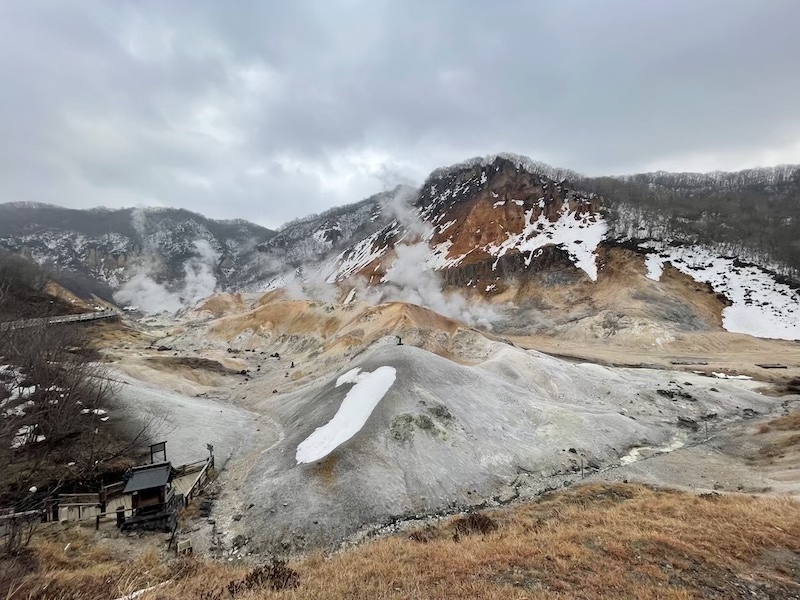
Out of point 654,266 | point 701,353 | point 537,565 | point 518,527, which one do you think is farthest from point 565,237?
point 537,565

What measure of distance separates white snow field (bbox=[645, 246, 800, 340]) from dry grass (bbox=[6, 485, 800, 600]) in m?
84.4

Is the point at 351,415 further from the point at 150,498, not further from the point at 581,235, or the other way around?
the point at 581,235

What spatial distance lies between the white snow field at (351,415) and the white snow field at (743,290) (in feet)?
276

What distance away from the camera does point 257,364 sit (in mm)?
73062

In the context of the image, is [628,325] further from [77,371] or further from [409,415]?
[77,371]

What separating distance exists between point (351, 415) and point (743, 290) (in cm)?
10121

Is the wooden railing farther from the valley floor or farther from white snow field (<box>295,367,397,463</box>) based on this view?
white snow field (<box>295,367,397,463</box>)

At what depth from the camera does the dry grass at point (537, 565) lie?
34.7ft

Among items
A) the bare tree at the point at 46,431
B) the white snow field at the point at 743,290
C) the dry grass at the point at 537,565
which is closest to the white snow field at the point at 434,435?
the dry grass at the point at 537,565

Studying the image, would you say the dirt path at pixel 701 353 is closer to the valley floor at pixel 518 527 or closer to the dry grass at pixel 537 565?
the valley floor at pixel 518 527

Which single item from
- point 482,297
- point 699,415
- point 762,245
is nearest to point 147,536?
point 699,415

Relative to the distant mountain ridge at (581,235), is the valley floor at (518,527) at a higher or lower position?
lower

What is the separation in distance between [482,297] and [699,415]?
74.4m

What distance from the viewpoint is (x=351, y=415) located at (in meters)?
30.4
